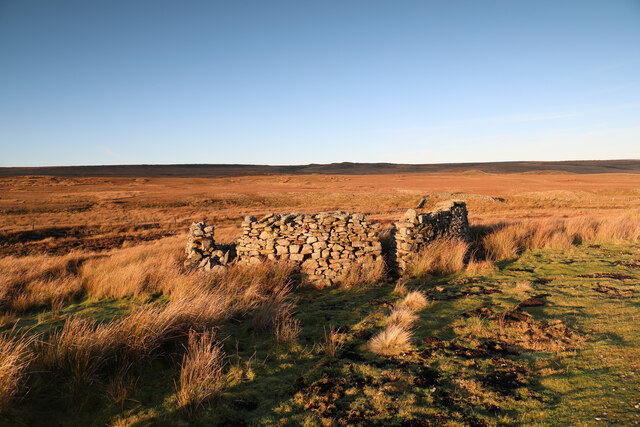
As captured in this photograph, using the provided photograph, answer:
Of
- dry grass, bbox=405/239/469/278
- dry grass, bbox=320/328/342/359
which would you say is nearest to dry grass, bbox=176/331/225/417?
dry grass, bbox=320/328/342/359

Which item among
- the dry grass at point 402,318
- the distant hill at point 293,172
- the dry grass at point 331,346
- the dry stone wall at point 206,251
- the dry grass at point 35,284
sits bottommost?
the dry grass at point 35,284

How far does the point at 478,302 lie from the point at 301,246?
4840 millimetres

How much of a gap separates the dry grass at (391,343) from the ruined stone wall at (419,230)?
4.79 meters

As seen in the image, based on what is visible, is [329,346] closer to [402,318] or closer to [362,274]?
[402,318]

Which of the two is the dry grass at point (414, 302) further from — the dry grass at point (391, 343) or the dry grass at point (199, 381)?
the dry grass at point (199, 381)

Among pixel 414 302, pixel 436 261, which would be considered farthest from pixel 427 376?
pixel 436 261

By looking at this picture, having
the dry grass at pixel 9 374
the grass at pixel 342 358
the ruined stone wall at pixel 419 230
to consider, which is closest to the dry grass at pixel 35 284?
the grass at pixel 342 358

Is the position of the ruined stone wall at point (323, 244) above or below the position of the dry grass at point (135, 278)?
above

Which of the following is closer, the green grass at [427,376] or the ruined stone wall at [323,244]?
the green grass at [427,376]

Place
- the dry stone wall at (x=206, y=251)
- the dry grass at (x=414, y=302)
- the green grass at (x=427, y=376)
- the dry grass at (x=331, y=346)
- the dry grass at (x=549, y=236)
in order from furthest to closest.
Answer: the dry grass at (x=549, y=236), the dry stone wall at (x=206, y=251), the dry grass at (x=414, y=302), the dry grass at (x=331, y=346), the green grass at (x=427, y=376)

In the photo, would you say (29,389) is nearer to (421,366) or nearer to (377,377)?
(377,377)

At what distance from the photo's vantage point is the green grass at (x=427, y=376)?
3.67m

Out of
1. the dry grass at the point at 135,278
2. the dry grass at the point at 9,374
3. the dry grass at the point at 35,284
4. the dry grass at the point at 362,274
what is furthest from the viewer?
the dry grass at the point at 362,274

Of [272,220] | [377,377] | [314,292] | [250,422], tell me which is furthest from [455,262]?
[250,422]
